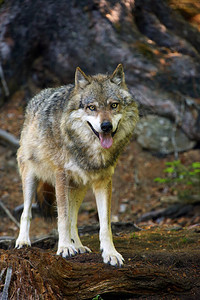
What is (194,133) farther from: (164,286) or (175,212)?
(164,286)

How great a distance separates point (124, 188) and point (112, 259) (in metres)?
6.35

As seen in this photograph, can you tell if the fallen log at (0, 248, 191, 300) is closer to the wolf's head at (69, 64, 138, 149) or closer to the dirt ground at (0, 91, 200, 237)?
the wolf's head at (69, 64, 138, 149)

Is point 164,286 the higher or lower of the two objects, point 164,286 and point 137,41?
the lower

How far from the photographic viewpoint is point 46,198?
18.4 feet

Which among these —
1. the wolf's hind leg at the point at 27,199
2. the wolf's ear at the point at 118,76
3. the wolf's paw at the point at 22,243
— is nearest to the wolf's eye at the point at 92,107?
the wolf's ear at the point at 118,76

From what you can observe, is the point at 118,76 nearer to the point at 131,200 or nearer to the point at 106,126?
the point at 106,126

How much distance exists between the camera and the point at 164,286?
3.30 meters

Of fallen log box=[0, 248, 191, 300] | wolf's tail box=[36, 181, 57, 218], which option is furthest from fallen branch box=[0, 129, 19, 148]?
fallen log box=[0, 248, 191, 300]

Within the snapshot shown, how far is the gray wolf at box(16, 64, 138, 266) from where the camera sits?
13.6 ft

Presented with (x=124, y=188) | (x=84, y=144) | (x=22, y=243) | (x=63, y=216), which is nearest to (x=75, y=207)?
(x=63, y=216)

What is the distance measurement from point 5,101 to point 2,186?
3.27m

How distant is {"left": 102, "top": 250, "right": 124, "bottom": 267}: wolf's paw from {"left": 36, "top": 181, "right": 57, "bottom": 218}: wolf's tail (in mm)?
1854

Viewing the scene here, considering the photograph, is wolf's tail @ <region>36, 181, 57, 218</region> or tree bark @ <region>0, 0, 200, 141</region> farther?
tree bark @ <region>0, 0, 200, 141</region>

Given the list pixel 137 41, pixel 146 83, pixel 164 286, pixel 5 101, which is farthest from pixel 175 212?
pixel 5 101
